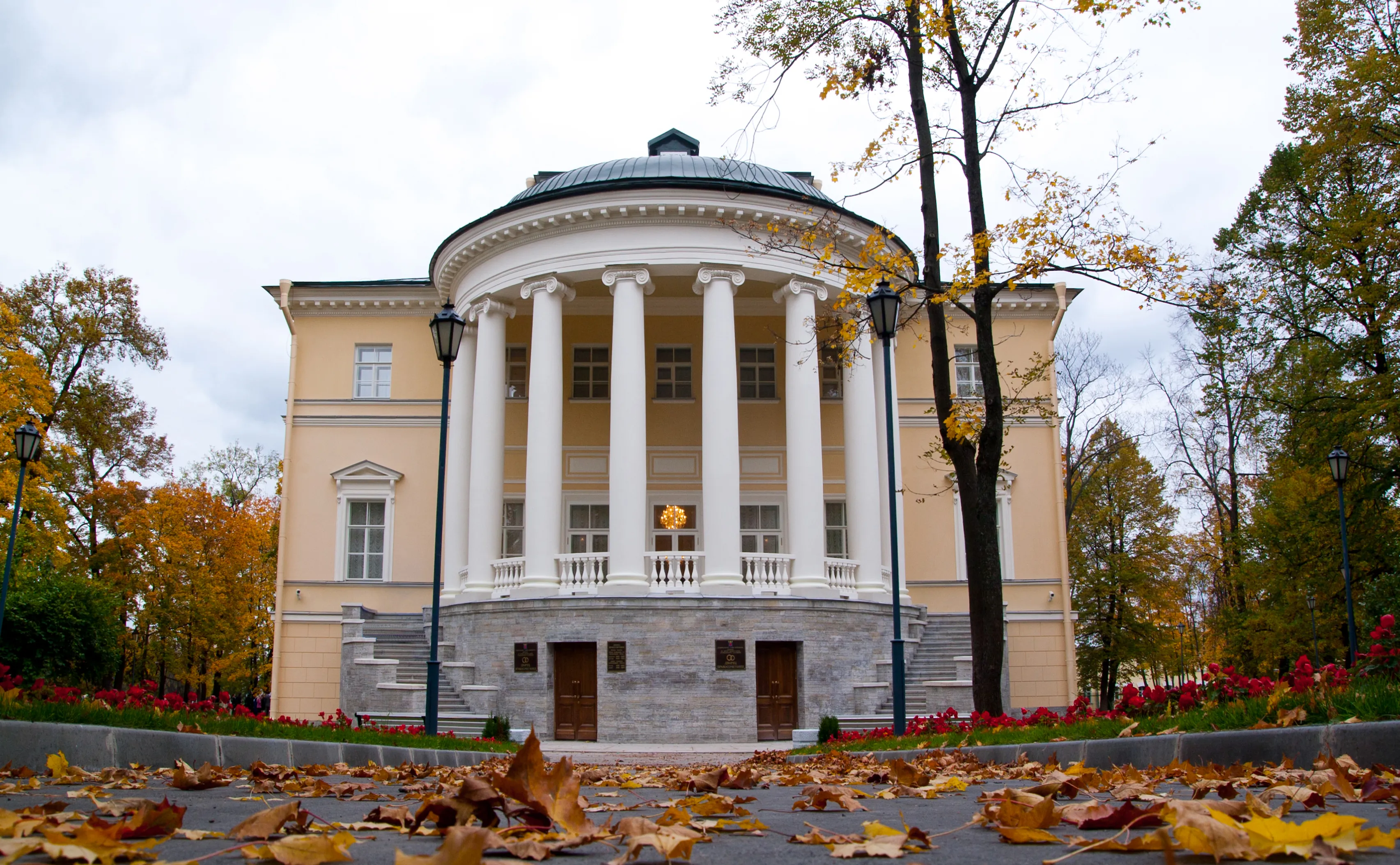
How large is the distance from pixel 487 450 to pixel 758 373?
7.85 metres

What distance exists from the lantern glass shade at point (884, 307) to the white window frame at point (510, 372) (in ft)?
50.8

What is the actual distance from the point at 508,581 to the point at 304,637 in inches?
321

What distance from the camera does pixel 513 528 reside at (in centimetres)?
2817

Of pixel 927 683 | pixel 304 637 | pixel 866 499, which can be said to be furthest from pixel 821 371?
pixel 304 637

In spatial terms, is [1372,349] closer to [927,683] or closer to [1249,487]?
[927,683]

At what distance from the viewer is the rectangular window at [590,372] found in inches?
1127

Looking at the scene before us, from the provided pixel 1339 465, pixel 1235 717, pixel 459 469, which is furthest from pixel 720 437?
pixel 1235 717

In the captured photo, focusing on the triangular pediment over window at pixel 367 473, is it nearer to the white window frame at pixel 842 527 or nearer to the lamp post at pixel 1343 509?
the white window frame at pixel 842 527

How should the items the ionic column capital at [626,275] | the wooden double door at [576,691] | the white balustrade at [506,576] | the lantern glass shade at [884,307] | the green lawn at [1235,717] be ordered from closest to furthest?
the green lawn at [1235,717], the lantern glass shade at [884,307], the wooden double door at [576,691], the white balustrade at [506,576], the ionic column capital at [626,275]

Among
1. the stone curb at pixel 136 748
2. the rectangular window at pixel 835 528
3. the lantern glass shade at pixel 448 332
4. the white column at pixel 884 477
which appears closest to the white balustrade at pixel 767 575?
the white column at pixel 884 477

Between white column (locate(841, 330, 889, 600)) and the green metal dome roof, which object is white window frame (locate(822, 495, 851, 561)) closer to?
white column (locate(841, 330, 889, 600))

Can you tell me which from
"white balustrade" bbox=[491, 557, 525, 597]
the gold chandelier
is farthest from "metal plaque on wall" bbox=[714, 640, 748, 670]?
the gold chandelier

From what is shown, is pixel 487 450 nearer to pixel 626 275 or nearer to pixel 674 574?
pixel 626 275

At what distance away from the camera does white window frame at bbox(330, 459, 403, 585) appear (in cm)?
2872
